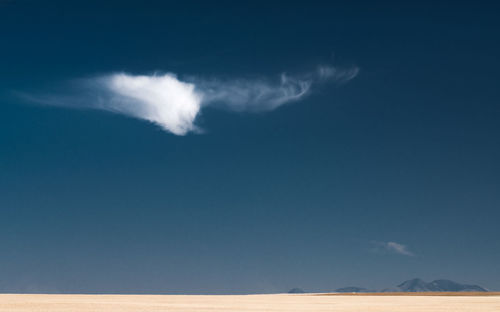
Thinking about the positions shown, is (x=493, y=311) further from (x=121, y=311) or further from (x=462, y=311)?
(x=121, y=311)

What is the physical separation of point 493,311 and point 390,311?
31.0ft

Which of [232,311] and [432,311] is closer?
[232,311]

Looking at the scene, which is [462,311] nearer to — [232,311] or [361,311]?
[361,311]

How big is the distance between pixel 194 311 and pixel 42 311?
12.4 metres

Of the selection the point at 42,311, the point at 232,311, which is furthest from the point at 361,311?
the point at 42,311

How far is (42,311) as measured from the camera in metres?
45.7

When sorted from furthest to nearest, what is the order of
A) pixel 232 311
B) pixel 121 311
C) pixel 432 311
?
pixel 432 311 → pixel 232 311 → pixel 121 311

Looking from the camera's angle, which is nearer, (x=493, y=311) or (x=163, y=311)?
(x=163, y=311)

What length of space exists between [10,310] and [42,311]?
2.59m

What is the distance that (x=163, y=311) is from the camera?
4588 cm

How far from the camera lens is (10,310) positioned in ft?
145

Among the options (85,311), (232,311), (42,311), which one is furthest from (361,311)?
(42,311)

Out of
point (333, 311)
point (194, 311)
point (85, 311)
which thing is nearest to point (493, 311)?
point (333, 311)

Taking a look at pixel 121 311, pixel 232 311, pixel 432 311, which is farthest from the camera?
pixel 432 311
